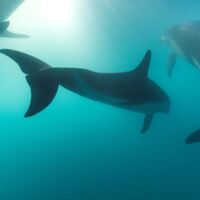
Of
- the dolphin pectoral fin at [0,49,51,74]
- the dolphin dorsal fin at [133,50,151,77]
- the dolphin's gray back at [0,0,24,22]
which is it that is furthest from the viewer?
the dolphin's gray back at [0,0,24,22]

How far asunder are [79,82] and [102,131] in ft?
50.1

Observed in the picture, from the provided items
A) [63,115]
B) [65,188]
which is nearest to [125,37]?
[63,115]

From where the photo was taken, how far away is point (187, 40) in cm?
877

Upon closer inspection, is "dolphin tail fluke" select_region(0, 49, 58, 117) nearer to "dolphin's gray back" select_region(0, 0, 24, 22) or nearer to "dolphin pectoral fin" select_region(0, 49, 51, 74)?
"dolphin pectoral fin" select_region(0, 49, 51, 74)

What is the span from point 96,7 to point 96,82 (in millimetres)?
12369

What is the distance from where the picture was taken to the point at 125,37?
2211cm

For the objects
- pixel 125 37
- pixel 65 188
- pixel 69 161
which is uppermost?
pixel 125 37

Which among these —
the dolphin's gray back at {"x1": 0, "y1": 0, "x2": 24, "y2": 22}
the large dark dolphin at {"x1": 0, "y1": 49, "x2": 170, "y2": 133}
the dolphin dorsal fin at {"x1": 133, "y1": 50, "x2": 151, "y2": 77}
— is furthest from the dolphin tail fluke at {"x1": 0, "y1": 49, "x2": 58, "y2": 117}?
the dolphin's gray back at {"x1": 0, "y1": 0, "x2": 24, "y2": 22}

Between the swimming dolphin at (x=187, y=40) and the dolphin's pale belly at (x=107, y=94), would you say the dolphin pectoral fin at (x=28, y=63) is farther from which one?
the swimming dolphin at (x=187, y=40)

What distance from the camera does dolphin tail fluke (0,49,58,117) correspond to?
481cm

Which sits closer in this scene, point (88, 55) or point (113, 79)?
point (113, 79)

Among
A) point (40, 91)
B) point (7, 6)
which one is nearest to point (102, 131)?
point (7, 6)

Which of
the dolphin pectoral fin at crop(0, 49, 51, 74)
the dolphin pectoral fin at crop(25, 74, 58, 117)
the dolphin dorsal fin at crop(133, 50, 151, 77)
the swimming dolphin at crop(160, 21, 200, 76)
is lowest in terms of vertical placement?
the dolphin pectoral fin at crop(25, 74, 58, 117)

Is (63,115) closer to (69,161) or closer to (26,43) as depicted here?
(26,43)
